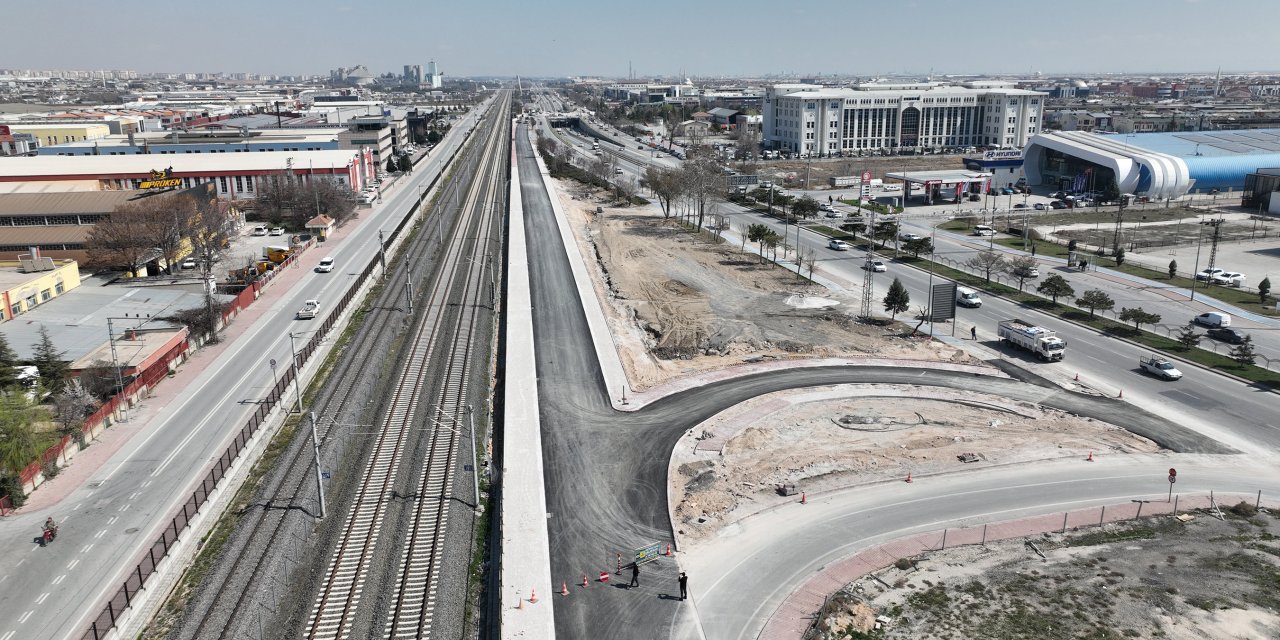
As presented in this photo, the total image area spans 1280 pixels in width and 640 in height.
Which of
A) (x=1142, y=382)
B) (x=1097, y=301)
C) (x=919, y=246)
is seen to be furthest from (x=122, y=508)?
(x=919, y=246)

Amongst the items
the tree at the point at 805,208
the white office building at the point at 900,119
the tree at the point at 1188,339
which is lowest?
the tree at the point at 1188,339

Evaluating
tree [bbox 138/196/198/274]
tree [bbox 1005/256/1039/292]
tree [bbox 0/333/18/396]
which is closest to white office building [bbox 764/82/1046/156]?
tree [bbox 1005/256/1039/292]

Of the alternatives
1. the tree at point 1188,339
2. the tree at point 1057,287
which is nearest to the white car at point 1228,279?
the tree at point 1057,287

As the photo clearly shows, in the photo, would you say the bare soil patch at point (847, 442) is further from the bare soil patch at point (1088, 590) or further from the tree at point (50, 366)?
the tree at point (50, 366)

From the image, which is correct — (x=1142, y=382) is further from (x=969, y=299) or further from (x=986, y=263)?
(x=986, y=263)

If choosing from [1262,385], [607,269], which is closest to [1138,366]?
[1262,385]

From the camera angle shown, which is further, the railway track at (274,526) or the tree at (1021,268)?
the tree at (1021,268)

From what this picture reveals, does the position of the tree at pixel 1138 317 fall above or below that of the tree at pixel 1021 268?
below
